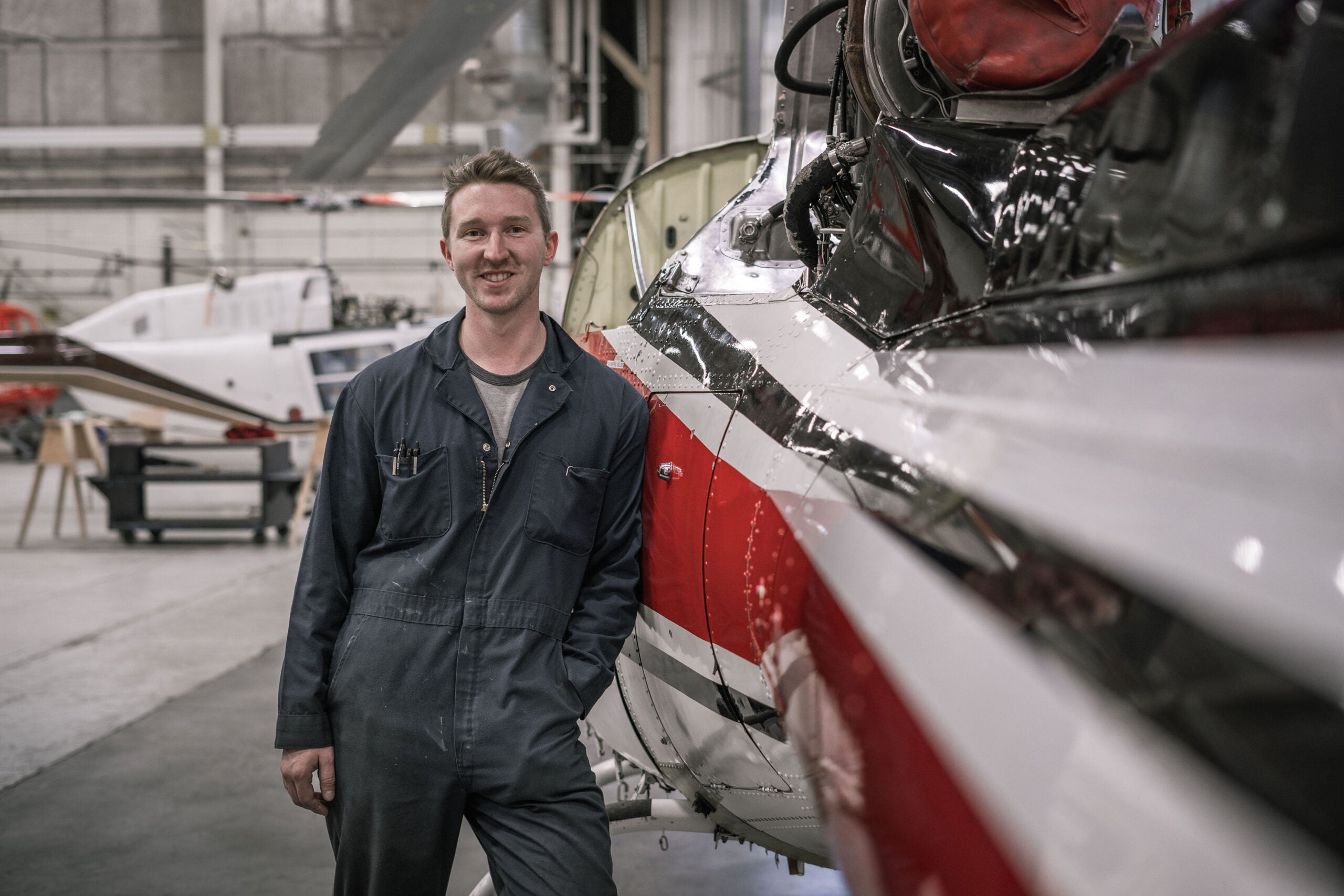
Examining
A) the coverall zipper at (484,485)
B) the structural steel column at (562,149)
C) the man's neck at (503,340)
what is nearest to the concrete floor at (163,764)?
the coverall zipper at (484,485)

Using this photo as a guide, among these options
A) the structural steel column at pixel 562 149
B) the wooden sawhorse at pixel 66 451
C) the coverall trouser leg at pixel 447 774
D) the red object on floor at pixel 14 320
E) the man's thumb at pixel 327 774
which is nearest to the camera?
the coverall trouser leg at pixel 447 774

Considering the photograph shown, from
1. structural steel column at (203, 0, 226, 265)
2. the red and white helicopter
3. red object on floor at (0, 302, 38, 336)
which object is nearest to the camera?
the red and white helicopter

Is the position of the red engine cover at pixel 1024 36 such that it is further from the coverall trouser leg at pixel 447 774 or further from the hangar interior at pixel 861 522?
the coverall trouser leg at pixel 447 774

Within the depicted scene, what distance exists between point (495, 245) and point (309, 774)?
102 centimetres

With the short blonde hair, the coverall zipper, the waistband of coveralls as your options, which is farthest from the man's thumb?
the short blonde hair

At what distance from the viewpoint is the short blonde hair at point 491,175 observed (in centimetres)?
186

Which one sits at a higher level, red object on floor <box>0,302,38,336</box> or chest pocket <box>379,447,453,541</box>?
chest pocket <box>379,447,453,541</box>

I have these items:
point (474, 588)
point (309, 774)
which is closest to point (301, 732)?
point (309, 774)

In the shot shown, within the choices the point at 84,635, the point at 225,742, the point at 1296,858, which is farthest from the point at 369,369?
the point at 84,635

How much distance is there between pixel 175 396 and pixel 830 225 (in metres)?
10.9

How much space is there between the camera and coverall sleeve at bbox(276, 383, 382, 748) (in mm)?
1774

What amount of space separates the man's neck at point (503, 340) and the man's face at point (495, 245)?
0.8 inches

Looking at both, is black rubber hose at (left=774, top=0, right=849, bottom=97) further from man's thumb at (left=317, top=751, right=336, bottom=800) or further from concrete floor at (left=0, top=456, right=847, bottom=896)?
concrete floor at (left=0, top=456, right=847, bottom=896)

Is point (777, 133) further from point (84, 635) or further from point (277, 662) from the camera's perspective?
point (84, 635)
